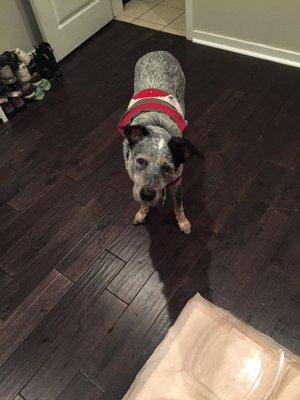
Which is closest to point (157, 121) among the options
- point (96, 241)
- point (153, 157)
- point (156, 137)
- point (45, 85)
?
point (156, 137)

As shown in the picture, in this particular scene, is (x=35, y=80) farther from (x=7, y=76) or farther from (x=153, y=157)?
(x=153, y=157)

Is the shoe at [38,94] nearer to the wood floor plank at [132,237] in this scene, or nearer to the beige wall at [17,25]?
the beige wall at [17,25]

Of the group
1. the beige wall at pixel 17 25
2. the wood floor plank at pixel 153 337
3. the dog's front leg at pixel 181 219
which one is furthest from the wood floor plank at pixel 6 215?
the beige wall at pixel 17 25

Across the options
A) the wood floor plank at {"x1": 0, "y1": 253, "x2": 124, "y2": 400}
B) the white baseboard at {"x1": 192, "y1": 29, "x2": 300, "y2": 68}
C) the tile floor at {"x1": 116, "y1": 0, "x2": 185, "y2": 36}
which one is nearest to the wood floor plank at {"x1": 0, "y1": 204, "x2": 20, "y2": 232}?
the wood floor plank at {"x1": 0, "y1": 253, "x2": 124, "y2": 400}

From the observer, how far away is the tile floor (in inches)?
171

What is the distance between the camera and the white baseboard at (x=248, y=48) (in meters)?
3.49

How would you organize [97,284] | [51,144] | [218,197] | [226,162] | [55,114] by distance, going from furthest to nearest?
[55,114], [51,144], [226,162], [218,197], [97,284]

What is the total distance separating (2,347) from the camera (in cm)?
205

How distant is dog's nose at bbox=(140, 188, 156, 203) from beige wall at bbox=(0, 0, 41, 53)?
8.94 feet

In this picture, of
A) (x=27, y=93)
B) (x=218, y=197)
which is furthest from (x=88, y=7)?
(x=218, y=197)

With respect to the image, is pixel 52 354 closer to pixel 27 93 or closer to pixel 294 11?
pixel 27 93

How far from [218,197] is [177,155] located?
0.86m

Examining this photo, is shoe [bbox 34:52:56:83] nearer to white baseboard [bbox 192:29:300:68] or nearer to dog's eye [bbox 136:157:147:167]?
white baseboard [bbox 192:29:300:68]

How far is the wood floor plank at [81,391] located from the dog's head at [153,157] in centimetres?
105
